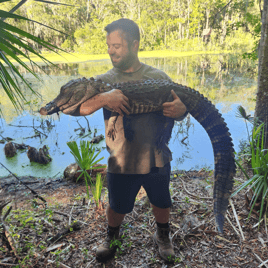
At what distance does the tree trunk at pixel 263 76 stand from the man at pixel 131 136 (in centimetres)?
133

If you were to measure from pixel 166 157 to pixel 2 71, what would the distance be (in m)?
1.16

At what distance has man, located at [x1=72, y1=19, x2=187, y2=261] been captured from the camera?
4.40ft

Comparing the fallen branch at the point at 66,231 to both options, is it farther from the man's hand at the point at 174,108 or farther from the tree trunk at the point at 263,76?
the tree trunk at the point at 263,76

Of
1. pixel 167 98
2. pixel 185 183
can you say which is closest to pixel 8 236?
pixel 167 98

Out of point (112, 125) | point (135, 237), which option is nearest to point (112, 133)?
point (112, 125)

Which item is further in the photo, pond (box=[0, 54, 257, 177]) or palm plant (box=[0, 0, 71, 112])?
pond (box=[0, 54, 257, 177])

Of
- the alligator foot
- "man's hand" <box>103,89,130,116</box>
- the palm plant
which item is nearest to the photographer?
the palm plant

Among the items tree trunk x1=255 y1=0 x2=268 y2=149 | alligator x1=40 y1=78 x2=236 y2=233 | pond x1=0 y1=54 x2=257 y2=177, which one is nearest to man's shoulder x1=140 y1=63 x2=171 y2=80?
alligator x1=40 y1=78 x2=236 y2=233

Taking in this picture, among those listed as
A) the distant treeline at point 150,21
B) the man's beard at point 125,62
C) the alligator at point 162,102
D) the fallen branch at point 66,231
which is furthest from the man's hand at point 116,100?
the distant treeline at point 150,21

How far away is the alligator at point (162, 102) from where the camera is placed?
4.44 feet

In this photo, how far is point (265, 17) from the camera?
84.1 inches

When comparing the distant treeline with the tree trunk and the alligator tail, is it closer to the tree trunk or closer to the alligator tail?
the tree trunk

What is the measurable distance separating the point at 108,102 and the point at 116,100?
0.05 m

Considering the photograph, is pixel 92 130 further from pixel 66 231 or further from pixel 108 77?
pixel 108 77
